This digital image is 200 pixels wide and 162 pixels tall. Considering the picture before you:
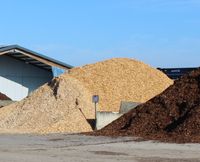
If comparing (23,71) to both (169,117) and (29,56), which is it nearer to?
(29,56)

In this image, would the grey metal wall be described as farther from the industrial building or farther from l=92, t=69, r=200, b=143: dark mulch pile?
l=92, t=69, r=200, b=143: dark mulch pile

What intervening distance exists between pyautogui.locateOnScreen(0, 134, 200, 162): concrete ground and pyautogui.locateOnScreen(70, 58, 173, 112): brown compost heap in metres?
13.8

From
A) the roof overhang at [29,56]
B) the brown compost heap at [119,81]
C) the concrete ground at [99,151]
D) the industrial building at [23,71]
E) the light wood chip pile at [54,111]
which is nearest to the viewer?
the concrete ground at [99,151]

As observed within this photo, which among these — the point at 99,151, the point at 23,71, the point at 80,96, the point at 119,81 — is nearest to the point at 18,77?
the point at 23,71

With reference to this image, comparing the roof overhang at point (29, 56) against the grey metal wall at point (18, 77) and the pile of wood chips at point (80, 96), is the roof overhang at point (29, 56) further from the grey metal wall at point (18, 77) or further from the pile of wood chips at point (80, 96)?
the pile of wood chips at point (80, 96)

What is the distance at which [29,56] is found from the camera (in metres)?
52.0

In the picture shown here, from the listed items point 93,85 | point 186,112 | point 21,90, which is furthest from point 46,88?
point 21,90

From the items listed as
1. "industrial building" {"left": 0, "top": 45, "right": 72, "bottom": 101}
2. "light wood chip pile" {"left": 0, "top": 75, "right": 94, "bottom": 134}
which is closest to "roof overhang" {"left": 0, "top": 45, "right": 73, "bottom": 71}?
"industrial building" {"left": 0, "top": 45, "right": 72, "bottom": 101}

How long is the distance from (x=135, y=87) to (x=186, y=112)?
13.3 meters

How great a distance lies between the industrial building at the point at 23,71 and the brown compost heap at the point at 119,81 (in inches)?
502

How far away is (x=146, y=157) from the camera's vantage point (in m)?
15.6

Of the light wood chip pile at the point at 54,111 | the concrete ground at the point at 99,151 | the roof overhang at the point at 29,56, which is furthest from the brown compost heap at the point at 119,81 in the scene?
the concrete ground at the point at 99,151

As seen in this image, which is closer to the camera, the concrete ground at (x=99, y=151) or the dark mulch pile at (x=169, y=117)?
the concrete ground at (x=99, y=151)

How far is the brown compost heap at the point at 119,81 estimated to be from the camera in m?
36.0
